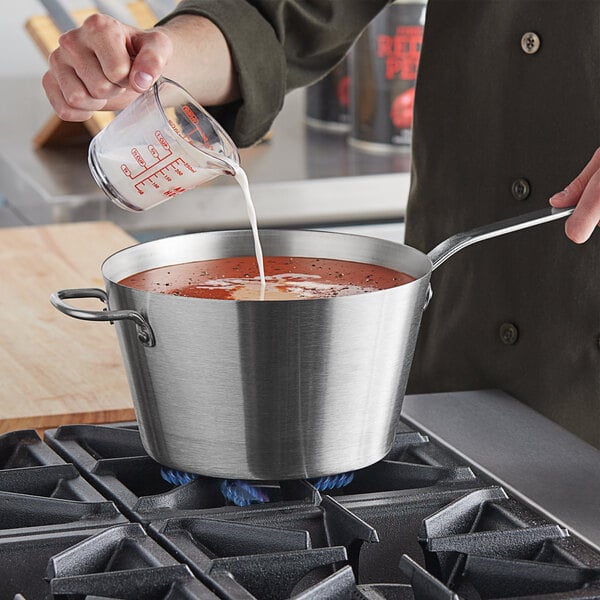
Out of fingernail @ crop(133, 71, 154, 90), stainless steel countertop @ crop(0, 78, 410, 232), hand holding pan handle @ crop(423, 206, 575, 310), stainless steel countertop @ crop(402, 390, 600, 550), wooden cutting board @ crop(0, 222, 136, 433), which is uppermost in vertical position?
fingernail @ crop(133, 71, 154, 90)

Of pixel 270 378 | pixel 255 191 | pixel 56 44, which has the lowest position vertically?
pixel 255 191

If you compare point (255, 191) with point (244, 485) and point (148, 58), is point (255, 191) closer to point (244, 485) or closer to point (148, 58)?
point (148, 58)

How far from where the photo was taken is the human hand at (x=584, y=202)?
940 mm

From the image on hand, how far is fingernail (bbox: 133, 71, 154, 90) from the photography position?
3.19 feet

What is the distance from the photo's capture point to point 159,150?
0.96 metres

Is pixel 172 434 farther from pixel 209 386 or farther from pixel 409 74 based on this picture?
pixel 409 74

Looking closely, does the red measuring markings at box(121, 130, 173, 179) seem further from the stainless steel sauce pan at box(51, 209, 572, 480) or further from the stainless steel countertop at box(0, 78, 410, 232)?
the stainless steel countertop at box(0, 78, 410, 232)

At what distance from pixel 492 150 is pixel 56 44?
157 cm

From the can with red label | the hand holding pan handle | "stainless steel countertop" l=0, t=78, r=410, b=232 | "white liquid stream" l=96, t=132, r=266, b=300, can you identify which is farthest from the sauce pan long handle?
the can with red label

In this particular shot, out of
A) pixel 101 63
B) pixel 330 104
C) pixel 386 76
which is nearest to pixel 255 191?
pixel 386 76

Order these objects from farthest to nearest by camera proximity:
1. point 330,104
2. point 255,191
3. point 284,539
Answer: point 330,104
point 255,191
point 284,539

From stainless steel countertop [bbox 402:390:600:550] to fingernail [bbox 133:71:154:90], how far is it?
0.37 meters

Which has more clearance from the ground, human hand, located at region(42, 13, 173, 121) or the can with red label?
human hand, located at region(42, 13, 173, 121)

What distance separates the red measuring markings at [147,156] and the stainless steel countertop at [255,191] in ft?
3.97
